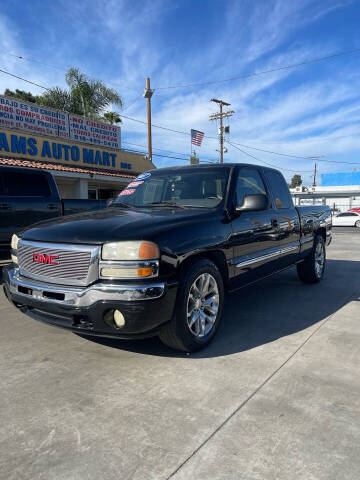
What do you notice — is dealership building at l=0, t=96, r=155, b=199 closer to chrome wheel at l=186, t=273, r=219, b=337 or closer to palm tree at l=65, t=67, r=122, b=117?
palm tree at l=65, t=67, r=122, b=117

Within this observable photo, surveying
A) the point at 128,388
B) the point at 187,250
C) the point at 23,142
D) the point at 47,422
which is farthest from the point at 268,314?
the point at 23,142

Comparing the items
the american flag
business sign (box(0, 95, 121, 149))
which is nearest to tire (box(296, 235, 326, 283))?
business sign (box(0, 95, 121, 149))

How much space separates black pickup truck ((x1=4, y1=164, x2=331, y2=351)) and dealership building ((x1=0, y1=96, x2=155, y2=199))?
427 inches

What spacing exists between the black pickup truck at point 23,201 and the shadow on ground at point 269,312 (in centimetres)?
380

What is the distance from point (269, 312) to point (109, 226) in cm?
247

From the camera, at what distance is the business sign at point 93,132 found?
17.2 metres

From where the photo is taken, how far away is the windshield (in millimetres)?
3855

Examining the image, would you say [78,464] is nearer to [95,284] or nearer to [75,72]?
[95,284]

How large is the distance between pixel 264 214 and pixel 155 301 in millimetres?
2159

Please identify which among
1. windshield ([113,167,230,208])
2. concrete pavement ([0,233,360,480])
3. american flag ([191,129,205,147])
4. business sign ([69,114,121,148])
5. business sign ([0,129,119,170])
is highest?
american flag ([191,129,205,147])

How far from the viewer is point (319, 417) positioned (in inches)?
88.7

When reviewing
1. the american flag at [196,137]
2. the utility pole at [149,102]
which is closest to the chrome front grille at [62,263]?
the utility pole at [149,102]

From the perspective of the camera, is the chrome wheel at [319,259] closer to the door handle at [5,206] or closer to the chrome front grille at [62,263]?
the chrome front grille at [62,263]

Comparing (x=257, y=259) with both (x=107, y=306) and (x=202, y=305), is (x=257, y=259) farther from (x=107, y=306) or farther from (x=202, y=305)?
(x=107, y=306)
